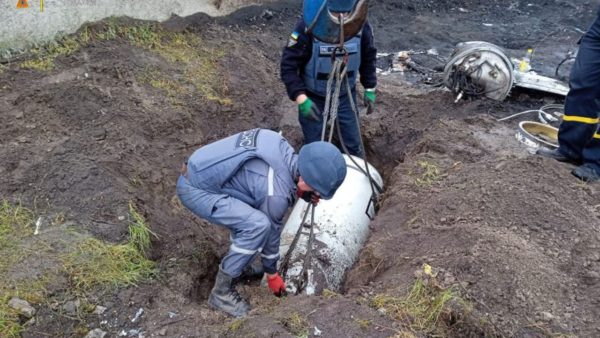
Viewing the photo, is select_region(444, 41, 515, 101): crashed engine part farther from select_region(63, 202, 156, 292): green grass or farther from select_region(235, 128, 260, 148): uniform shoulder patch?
select_region(63, 202, 156, 292): green grass

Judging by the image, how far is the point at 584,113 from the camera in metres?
4.56

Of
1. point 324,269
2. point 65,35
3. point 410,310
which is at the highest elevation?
point 65,35

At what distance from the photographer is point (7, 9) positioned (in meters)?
5.41

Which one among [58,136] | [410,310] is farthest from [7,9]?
[410,310]

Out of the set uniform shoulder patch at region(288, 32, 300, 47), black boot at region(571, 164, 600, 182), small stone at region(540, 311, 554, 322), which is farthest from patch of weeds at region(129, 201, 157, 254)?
black boot at region(571, 164, 600, 182)

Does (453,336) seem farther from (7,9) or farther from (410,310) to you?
(7,9)

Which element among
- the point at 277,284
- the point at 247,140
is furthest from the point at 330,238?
the point at 247,140

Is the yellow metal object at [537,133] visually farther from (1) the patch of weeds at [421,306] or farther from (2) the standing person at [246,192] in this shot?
(2) the standing person at [246,192]

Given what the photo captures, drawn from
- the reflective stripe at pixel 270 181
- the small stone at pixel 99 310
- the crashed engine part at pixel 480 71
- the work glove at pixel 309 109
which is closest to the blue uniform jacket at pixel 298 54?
the work glove at pixel 309 109

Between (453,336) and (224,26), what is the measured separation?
216 inches

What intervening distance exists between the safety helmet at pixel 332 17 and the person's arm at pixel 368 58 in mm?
722

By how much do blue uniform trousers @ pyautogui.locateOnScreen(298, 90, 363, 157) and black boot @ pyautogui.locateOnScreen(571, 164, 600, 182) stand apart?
177 cm

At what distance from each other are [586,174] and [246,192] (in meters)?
2.75

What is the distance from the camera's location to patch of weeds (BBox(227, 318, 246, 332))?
2982 millimetres
